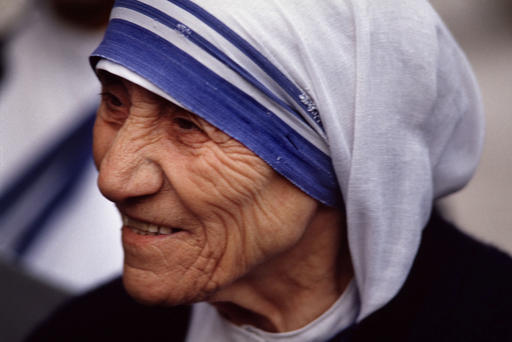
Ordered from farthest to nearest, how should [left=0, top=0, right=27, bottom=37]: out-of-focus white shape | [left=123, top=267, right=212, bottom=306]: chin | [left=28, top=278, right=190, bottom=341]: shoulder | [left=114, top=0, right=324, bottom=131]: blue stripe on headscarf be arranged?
[left=0, top=0, right=27, bottom=37]: out-of-focus white shape, [left=28, top=278, right=190, bottom=341]: shoulder, [left=123, top=267, right=212, bottom=306]: chin, [left=114, top=0, right=324, bottom=131]: blue stripe on headscarf

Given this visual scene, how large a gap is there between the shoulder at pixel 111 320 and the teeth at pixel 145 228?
77 cm

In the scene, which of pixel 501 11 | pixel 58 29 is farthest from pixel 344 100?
pixel 501 11

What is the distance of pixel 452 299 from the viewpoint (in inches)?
87.7

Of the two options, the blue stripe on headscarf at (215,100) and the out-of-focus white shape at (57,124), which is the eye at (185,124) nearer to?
Result: the blue stripe on headscarf at (215,100)

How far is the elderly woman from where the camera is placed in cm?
187

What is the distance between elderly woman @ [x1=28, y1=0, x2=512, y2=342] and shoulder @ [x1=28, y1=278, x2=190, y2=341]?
1.94ft

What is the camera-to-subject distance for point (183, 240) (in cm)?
204

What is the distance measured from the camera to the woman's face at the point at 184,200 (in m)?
1.96

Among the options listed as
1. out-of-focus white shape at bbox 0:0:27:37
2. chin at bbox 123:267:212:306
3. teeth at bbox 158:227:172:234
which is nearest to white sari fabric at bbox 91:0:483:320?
teeth at bbox 158:227:172:234

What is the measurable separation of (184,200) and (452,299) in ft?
3.27

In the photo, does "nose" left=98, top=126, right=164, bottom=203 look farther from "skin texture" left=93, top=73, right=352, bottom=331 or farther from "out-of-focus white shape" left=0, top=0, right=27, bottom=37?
"out-of-focus white shape" left=0, top=0, right=27, bottom=37

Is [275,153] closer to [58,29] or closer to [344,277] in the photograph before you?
[344,277]

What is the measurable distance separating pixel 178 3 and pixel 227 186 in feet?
1.84

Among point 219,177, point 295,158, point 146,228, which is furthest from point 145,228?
point 295,158
